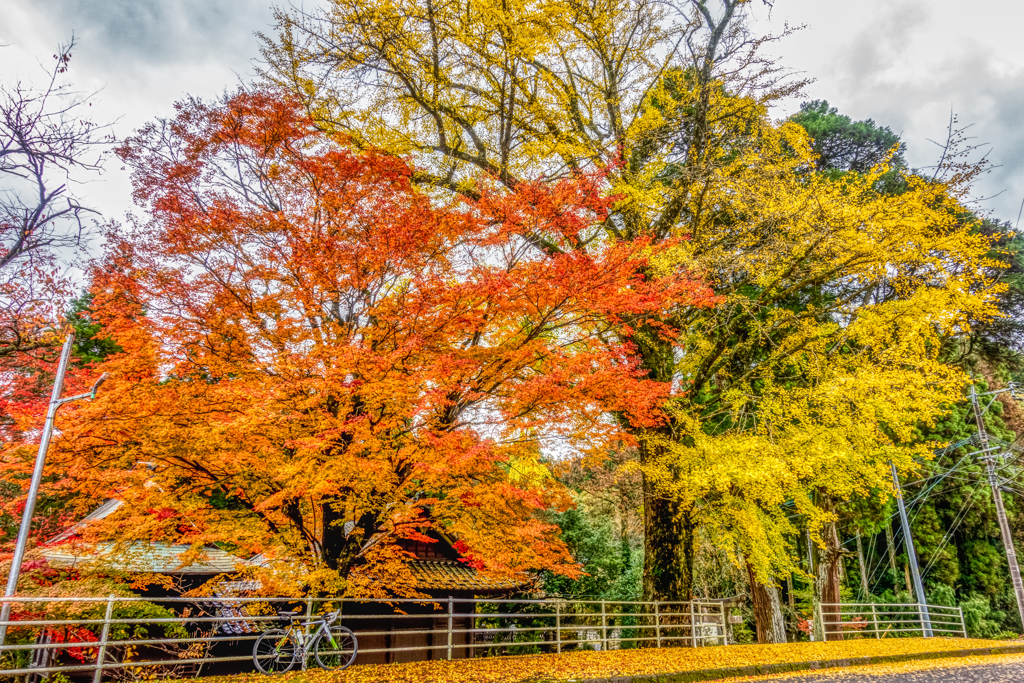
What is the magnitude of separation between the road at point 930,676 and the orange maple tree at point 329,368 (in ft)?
13.3

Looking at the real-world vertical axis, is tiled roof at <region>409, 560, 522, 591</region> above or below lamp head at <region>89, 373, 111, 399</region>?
below

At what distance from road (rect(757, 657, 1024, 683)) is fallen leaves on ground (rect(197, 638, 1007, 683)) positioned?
0.54 metres

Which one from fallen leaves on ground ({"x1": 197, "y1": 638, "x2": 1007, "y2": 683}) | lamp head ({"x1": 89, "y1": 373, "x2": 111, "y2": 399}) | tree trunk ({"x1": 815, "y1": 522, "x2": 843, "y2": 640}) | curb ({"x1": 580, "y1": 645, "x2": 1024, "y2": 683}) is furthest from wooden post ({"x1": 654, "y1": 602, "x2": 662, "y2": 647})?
lamp head ({"x1": 89, "y1": 373, "x2": 111, "y2": 399})

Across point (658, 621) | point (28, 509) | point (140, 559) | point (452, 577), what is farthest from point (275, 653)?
point (452, 577)

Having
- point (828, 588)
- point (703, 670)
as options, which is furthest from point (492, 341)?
point (828, 588)

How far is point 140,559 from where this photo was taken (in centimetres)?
1035

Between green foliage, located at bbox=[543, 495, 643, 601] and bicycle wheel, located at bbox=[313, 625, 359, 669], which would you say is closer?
bicycle wheel, located at bbox=[313, 625, 359, 669]

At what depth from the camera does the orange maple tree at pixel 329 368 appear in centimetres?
686

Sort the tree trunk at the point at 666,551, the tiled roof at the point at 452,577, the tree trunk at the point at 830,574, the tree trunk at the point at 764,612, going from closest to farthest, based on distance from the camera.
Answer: the tree trunk at the point at 666,551
the tiled roof at the point at 452,577
the tree trunk at the point at 764,612
the tree trunk at the point at 830,574

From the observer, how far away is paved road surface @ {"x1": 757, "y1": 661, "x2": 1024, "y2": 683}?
7.07 metres

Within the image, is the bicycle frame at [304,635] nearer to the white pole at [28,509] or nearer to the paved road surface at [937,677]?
the white pole at [28,509]

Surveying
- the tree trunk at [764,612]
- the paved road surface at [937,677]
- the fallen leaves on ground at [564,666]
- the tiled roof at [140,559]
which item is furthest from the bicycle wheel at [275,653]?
the tree trunk at [764,612]

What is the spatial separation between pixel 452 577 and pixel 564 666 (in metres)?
8.85

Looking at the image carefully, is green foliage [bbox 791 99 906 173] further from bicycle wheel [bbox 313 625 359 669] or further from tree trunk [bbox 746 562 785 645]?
bicycle wheel [bbox 313 625 359 669]
